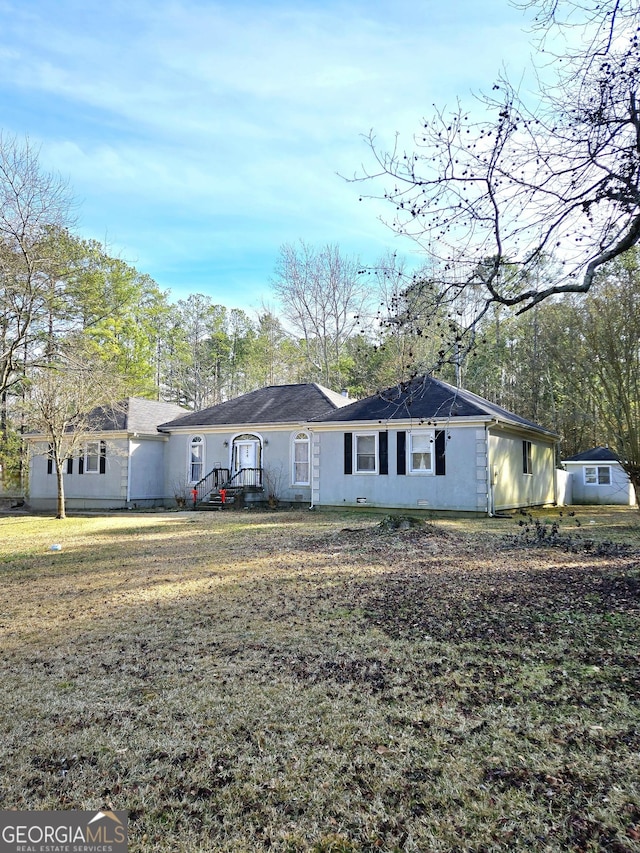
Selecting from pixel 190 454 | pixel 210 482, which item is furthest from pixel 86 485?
pixel 210 482

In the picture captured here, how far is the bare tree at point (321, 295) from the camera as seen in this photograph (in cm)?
3100

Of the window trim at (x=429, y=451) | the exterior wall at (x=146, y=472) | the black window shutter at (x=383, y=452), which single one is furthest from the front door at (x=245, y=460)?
the window trim at (x=429, y=451)

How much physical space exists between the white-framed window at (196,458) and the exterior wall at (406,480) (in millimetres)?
5481

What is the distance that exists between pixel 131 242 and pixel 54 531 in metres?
10.9

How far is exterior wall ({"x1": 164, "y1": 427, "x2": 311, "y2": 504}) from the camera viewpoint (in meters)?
20.2

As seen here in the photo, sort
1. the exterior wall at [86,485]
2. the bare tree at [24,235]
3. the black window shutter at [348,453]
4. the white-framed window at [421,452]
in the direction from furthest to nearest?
the exterior wall at [86,485], the black window shutter at [348,453], the white-framed window at [421,452], the bare tree at [24,235]

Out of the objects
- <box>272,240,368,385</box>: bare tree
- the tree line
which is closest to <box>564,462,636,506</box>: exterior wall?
the tree line

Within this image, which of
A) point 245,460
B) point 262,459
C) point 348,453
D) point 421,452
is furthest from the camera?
point 245,460

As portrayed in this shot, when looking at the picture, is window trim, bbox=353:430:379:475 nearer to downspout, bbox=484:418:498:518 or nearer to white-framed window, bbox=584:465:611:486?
downspout, bbox=484:418:498:518

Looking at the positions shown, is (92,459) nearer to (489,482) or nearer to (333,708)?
(489,482)

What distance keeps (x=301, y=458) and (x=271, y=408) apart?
2678 mm

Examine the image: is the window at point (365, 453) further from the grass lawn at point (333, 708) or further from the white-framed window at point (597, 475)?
the white-framed window at point (597, 475)

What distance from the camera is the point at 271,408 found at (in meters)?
21.5

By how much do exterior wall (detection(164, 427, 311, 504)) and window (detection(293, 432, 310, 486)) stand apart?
0.13 meters
